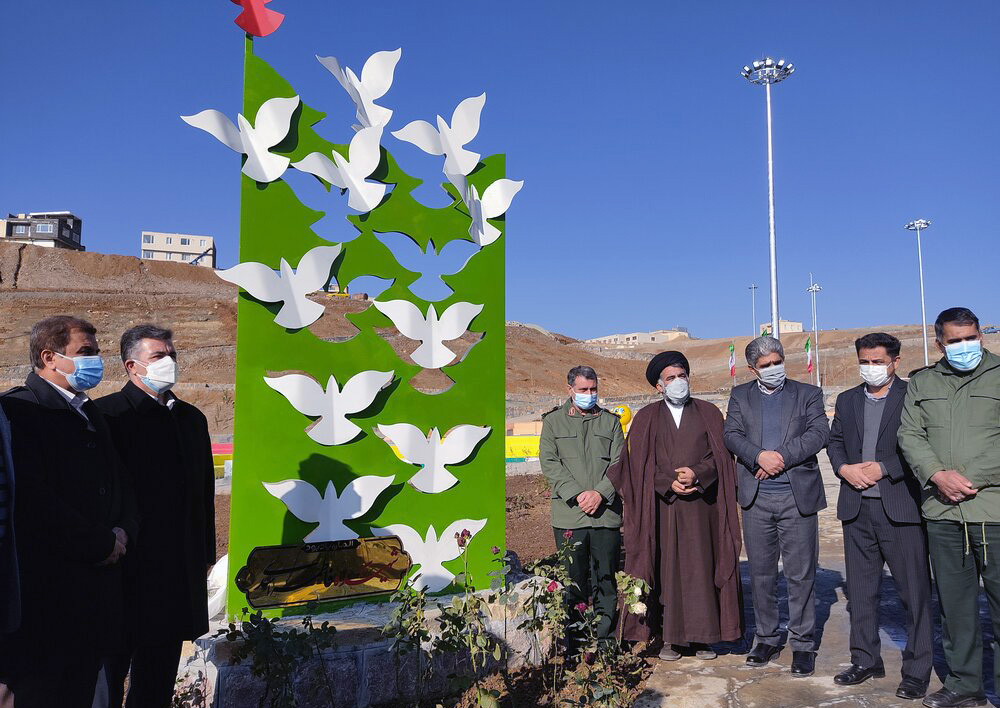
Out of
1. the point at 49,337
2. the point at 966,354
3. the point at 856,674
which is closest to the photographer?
the point at 49,337

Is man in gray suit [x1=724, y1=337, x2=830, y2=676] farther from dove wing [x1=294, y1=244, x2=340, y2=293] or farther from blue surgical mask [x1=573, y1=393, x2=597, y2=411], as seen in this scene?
dove wing [x1=294, y1=244, x2=340, y2=293]

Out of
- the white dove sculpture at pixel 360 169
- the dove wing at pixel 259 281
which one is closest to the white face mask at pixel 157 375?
the dove wing at pixel 259 281

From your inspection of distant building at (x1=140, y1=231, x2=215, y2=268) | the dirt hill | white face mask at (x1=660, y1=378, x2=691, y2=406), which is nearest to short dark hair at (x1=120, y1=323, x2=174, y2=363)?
white face mask at (x1=660, y1=378, x2=691, y2=406)

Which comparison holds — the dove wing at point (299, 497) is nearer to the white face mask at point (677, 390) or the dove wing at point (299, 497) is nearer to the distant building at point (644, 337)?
the white face mask at point (677, 390)

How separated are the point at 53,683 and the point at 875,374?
12.0 ft

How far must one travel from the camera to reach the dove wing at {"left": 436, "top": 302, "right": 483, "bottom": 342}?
14.2 ft

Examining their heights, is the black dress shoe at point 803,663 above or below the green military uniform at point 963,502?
below

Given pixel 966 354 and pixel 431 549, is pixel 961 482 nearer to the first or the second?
pixel 966 354

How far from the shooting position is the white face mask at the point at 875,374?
362 centimetres

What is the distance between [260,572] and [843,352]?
56.4 metres

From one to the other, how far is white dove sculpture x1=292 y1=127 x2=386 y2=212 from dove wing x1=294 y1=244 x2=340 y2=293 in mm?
341

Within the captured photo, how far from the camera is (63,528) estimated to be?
7.33 ft

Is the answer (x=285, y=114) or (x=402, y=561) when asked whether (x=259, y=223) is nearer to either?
(x=285, y=114)

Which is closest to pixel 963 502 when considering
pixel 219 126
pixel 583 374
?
pixel 583 374
